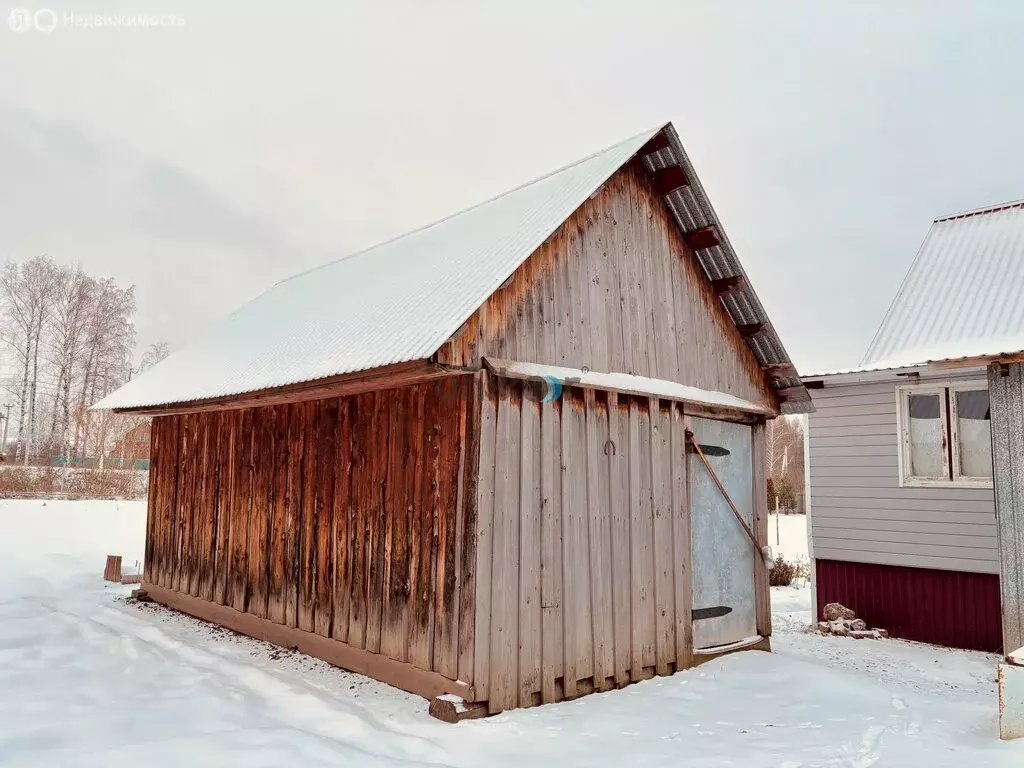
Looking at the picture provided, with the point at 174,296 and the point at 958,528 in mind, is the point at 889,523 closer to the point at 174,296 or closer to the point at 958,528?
the point at 958,528

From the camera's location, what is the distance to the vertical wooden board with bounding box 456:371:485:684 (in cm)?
569

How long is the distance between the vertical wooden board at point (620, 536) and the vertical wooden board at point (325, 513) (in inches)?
116

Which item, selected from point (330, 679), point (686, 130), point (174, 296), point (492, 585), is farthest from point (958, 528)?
point (174, 296)

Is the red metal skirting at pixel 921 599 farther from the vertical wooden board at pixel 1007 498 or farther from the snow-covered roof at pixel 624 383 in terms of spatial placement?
the snow-covered roof at pixel 624 383

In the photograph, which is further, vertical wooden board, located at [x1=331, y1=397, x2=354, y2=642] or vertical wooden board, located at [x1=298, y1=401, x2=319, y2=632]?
vertical wooden board, located at [x1=298, y1=401, x2=319, y2=632]

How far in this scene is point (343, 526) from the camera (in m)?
7.36

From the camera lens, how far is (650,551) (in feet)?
24.5

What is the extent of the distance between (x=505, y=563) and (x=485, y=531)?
1.20 feet

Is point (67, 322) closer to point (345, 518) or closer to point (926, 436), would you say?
point (345, 518)

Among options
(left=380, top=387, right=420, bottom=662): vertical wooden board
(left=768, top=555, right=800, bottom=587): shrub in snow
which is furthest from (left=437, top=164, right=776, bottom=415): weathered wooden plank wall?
(left=768, top=555, right=800, bottom=587): shrub in snow

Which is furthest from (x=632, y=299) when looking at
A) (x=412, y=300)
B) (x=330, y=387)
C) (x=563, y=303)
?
(x=330, y=387)

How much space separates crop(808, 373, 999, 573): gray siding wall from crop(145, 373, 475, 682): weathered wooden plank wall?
6.76 meters

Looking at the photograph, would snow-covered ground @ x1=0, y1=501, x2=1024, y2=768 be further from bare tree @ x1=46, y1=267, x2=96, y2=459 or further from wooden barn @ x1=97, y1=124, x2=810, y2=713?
bare tree @ x1=46, y1=267, x2=96, y2=459

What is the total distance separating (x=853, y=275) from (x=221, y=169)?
58.5 metres
